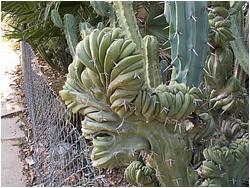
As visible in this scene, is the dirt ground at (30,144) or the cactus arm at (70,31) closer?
the cactus arm at (70,31)

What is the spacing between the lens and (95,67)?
1652 millimetres

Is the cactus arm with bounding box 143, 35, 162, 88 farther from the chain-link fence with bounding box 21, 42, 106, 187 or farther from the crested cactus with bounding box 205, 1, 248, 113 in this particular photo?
the chain-link fence with bounding box 21, 42, 106, 187

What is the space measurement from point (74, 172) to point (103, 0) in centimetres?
144

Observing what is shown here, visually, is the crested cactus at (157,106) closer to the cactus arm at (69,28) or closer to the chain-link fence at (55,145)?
the cactus arm at (69,28)

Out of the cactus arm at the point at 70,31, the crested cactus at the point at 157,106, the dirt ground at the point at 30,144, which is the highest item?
the cactus arm at the point at 70,31

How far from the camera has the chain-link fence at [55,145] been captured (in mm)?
3553

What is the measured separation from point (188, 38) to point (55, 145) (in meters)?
2.10

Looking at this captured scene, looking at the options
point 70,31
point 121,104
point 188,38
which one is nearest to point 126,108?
point 121,104

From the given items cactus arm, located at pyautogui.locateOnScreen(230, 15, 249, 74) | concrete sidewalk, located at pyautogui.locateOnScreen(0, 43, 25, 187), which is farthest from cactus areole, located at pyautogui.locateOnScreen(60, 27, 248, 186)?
concrete sidewalk, located at pyautogui.locateOnScreen(0, 43, 25, 187)

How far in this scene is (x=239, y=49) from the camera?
2.60 meters

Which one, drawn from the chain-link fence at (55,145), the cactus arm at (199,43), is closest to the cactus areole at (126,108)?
the cactus arm at (199,43)

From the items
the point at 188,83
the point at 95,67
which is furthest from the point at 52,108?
the point at 95,67

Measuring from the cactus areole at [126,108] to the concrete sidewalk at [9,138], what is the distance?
268 centimetres

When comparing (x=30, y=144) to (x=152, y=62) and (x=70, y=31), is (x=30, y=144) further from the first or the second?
(x=152, y=62)
